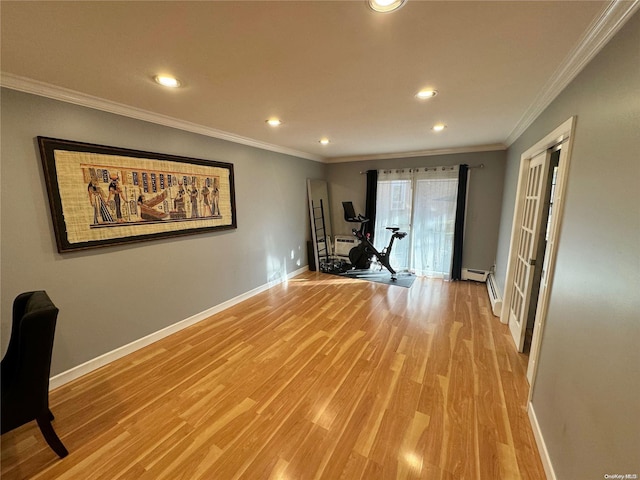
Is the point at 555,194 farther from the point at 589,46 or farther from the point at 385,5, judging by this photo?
the point at 385,5

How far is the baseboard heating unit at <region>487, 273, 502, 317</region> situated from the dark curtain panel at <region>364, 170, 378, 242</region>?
2.19 metres

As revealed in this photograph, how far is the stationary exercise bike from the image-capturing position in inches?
185

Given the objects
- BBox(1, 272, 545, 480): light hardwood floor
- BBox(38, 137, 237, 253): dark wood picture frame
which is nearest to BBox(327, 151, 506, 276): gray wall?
BBox(1, 272, 545, 480): light hardwood floor

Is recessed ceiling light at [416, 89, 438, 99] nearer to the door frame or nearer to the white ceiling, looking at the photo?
the white ceiling

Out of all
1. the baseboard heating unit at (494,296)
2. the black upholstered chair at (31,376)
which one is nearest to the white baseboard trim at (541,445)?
the baseboard heating unit at (494,296)

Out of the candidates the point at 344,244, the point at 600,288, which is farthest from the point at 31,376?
the point at 344,244

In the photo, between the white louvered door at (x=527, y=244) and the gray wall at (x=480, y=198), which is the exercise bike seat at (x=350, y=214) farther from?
the white louvered door at (x=527, y=244)

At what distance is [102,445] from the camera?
1523 mm

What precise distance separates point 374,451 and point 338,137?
3341mm

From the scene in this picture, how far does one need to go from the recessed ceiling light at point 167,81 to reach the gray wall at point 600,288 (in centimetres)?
241

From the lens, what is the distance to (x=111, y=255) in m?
2.23

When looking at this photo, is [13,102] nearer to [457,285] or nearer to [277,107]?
[277,107]

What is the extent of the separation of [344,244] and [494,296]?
293cm

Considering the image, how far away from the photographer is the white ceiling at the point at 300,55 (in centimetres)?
110
